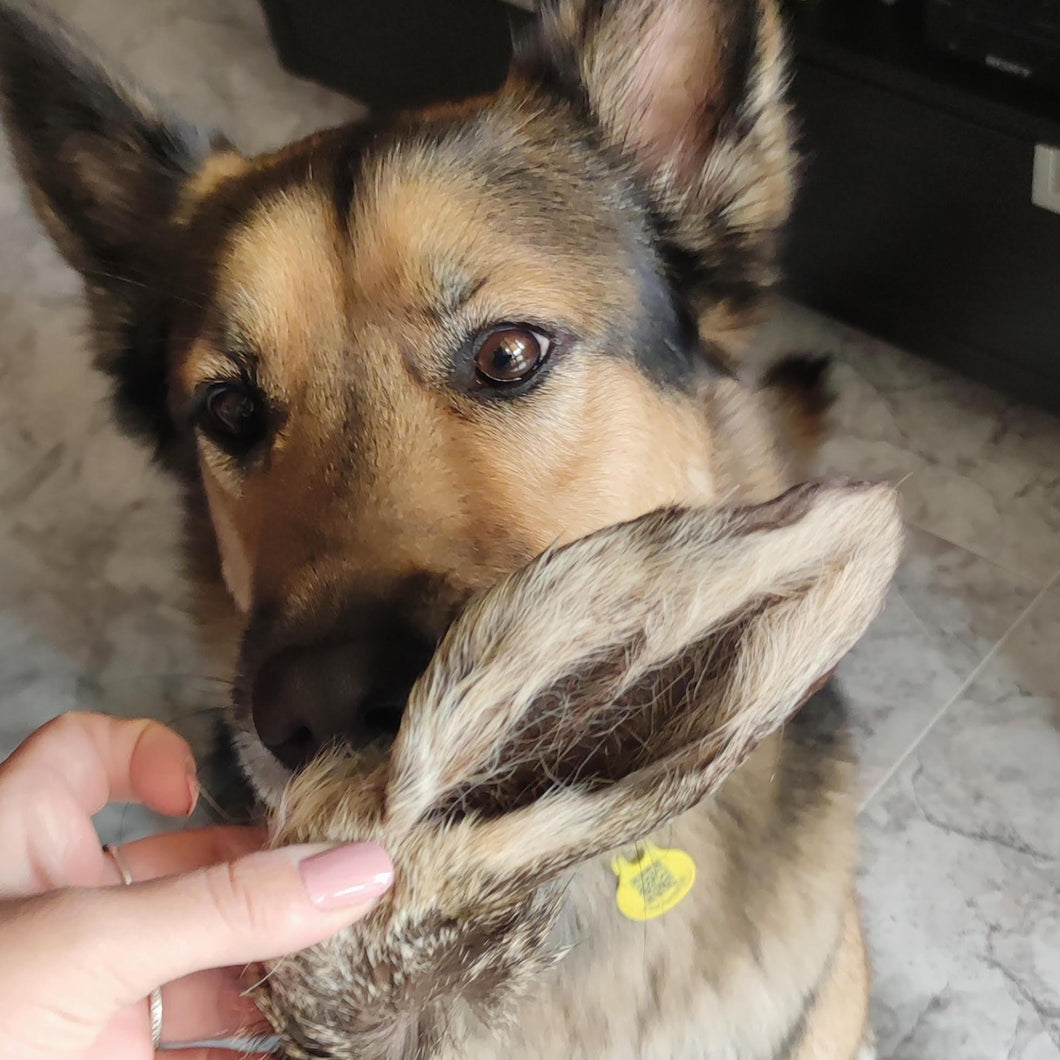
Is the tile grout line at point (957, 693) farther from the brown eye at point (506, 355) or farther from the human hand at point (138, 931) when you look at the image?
the human hand at point (138, 931)

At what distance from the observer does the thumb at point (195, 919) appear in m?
0.70

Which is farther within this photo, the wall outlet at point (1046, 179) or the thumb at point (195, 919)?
the wall outlet at point (1046, 179)

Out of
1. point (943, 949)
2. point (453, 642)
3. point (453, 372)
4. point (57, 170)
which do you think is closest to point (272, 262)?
point (453, 372)

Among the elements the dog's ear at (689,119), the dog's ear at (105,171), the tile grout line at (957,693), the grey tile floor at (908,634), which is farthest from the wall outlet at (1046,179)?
the dog's ear at (105,171)

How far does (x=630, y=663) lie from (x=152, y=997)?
1.71 feet

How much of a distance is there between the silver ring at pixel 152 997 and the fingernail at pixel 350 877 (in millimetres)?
229

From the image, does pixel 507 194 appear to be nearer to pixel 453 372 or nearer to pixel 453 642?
pixel 453 372

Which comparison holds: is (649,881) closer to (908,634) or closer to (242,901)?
(242,901)

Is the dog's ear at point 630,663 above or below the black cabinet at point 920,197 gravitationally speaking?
above

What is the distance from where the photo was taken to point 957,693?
6.40 feet

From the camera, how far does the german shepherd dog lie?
26.5 inches

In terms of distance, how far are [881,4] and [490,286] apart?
1416mm

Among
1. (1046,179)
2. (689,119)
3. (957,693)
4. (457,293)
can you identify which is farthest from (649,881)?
(1046,179)

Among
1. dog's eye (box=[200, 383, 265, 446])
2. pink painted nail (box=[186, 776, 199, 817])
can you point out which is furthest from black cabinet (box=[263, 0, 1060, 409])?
pink painted nail (box=[186, 776, 199, 817])
